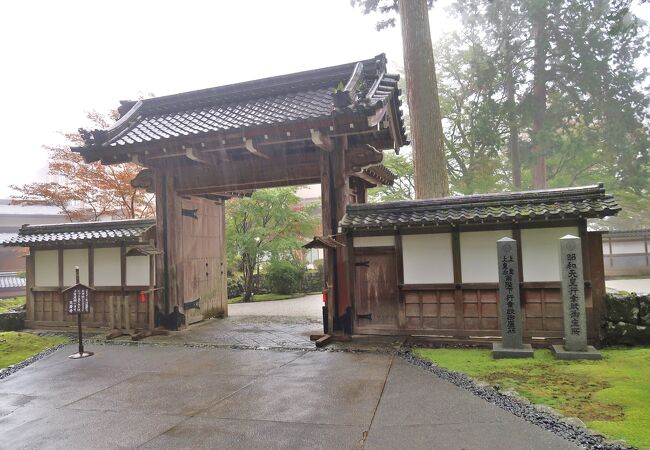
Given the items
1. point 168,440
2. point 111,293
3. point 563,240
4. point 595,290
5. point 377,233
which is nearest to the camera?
point 168,440

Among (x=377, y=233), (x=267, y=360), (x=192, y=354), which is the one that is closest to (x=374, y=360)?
(x=267, y=360)

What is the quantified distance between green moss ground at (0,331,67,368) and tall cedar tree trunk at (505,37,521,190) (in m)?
20.2

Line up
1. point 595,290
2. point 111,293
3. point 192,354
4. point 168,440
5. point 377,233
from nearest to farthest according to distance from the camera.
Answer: point 168,440
point 595,290
point 192,354
point 377,233
point 111,293

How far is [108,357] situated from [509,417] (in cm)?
745

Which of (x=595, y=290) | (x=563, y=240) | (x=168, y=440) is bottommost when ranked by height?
(x=168, y=440)

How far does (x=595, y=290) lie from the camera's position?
25.8 feet

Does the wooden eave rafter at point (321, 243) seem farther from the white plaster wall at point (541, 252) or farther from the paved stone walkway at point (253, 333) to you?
the white plaster wall at point (541, 252)

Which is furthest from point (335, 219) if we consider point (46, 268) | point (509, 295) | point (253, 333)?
point (46, 268)

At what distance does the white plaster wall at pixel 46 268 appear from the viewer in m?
11.8

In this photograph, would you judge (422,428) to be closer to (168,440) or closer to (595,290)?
(168,440)

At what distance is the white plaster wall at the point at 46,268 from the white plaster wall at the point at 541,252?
1198 cm

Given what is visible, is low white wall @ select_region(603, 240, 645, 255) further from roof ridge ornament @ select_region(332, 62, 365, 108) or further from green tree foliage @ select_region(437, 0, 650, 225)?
roof ridge ornament @ select_region(332, 62, 365, 108)

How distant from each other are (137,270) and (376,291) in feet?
20.9

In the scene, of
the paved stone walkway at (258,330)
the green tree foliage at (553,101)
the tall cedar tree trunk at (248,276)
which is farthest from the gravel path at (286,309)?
the green tree foliage at (553,101)
